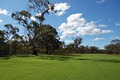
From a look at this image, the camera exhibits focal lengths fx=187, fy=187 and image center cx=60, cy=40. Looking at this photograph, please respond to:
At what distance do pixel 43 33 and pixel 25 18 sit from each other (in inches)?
194

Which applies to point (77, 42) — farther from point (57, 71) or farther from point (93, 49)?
point (57, 71)

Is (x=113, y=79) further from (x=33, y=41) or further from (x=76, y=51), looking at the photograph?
(x=76, y=51)

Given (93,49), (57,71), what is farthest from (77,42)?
(57,71)

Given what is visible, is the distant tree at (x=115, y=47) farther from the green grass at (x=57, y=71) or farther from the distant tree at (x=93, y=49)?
the green grass at (x=57, y=71)

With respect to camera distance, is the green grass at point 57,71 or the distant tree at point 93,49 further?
the distant tree at point 93,49

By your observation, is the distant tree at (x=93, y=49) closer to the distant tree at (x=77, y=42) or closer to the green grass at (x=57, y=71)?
the distant tree at (x=77, y=42)

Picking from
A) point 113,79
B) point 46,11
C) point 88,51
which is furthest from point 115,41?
point 113,79

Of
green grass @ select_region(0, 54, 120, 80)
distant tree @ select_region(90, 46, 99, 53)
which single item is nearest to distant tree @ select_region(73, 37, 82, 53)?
distant tree @ select_region(90, 46, 99, 53)

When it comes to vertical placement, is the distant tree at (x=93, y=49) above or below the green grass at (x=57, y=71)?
above

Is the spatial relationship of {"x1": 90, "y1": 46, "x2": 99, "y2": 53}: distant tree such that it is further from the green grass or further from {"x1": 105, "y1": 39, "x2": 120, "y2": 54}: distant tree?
the green grass

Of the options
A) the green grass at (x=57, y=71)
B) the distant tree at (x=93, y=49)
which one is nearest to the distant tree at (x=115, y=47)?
the distant tree at (x=93, y=49)

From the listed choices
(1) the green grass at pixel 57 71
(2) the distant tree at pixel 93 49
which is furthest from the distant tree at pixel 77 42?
(1) the green grass at pixel 57 71

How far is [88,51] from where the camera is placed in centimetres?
9588

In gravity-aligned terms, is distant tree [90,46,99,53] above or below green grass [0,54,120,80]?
above
